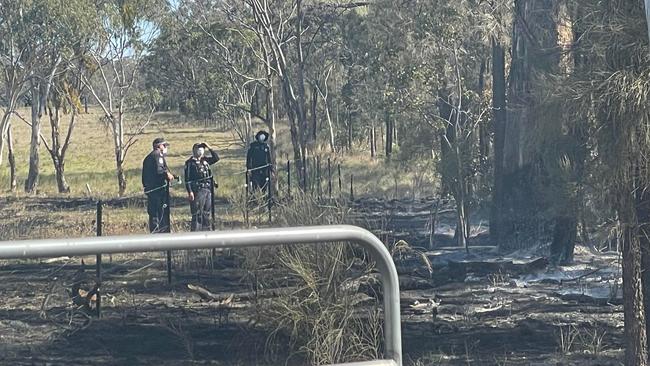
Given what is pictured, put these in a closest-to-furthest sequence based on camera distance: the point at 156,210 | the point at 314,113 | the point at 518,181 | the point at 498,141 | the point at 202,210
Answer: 1. the point at 202,210
2. the point at 156,210
3. the point at 518,181
4. the point at 498,141
5. the point at 314,113

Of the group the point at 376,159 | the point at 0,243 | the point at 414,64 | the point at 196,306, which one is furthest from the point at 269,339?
the point at 376,159

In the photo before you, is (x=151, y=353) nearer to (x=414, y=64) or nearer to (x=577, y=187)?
(x=577, y=187)

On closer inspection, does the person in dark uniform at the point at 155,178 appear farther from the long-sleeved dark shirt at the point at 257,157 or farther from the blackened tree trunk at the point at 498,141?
the blackened tree trunk at the point at 498,141

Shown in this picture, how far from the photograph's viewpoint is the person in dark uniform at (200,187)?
563 inches

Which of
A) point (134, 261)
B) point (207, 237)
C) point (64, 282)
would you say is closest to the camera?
point (207, 237)

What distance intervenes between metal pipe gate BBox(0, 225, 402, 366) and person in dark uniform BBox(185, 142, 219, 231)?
9.88 m

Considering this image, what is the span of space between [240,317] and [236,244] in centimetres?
575

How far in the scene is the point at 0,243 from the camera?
3.31m

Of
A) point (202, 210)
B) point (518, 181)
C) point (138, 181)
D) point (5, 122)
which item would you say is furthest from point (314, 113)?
point (202, 210)

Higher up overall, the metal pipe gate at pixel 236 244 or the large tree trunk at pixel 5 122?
the large tree trunk at pixel 5 122

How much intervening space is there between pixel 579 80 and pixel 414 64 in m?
13.5

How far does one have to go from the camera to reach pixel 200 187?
15.1 meters

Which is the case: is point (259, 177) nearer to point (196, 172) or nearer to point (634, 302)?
point (196, 172)

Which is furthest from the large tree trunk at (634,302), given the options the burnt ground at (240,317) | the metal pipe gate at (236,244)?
the metal pipe gate at (236,244)
